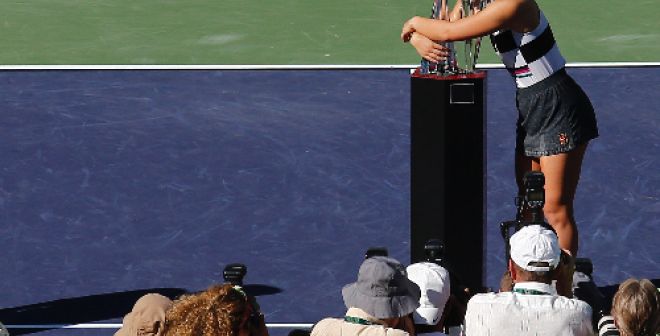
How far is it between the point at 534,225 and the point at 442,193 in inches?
61.0

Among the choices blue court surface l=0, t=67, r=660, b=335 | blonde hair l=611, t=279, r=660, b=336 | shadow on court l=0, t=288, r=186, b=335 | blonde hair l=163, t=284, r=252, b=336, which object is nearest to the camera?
blonde hair l=163, t=284, r=252, b=336

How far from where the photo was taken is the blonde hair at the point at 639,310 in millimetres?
6297

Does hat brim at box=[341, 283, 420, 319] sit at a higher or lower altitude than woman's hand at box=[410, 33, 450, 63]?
lower

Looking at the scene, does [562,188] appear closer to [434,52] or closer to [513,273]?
[434,52]

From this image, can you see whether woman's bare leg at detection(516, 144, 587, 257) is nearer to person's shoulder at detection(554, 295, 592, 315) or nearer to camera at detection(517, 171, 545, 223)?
camera at detection(517, 171, 545, 223)

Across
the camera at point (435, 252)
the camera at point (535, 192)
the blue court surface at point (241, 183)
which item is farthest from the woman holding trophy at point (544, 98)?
the blue court surface at point (241, 183)

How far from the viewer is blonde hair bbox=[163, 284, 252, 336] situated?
584 cm

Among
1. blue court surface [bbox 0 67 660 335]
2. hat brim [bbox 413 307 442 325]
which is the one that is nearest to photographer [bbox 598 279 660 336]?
hat brim [bbox 413 307 442 325]

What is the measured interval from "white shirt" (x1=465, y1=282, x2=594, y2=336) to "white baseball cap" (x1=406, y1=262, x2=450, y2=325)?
360mm

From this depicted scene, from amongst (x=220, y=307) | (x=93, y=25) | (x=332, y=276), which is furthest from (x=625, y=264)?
(x=93, y=25)

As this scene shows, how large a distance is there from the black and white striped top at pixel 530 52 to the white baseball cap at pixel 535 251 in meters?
1.92

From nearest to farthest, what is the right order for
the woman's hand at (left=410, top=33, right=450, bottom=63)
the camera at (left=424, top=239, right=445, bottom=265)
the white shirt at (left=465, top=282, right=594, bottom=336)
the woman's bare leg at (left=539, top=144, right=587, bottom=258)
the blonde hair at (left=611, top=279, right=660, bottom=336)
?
1. the blonde hair at (left=611, top=279, right=660, bottom=336)
2. the white shirt at (left=465, top=282, right=594, bottom=336)
3. the camera at (left=424, top=239, right=445, bottom=265)
4. the woman's hand at (left=410, top=33, right=450, bottom=63)
5. the woman's bare leg at (left=539, top=144, right=587, bottom=258)

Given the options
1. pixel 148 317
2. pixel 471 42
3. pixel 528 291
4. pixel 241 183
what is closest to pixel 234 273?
pixel 148 317

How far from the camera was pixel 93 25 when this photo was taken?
57.3 ft
